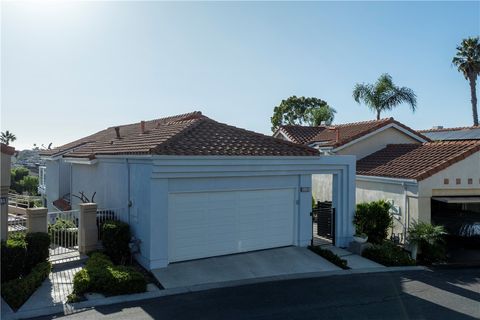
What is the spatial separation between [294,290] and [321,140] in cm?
1457

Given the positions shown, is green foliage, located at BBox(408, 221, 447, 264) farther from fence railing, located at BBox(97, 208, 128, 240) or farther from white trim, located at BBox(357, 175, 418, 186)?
fence railing, located at BBox(97, 208, 128, 240)

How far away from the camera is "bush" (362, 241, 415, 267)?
1369cm

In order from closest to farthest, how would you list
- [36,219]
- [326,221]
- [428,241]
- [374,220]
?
[36,219] → [428,241] → [374,220] → [326,221]

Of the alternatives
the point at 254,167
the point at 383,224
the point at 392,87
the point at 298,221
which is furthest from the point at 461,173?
the point at 392,87

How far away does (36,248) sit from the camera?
11258 millimetres

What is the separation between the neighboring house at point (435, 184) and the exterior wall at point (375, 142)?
2963 mm

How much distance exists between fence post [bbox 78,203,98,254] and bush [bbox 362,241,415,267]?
30.3 feet

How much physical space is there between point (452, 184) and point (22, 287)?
14.9 meters

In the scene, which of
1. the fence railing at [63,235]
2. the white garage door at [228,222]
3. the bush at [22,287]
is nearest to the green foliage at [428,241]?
the white garage door at [228,222]

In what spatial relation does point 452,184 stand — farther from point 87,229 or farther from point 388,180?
point 87,229

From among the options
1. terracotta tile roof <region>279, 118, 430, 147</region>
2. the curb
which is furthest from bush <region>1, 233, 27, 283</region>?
terracotta tile roof <region>279, 118, 430, 147</region>

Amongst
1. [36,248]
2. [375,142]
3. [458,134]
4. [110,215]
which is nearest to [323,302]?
[36,248]

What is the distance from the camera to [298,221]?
1473 cm

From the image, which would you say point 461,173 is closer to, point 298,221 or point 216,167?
point 298,221
